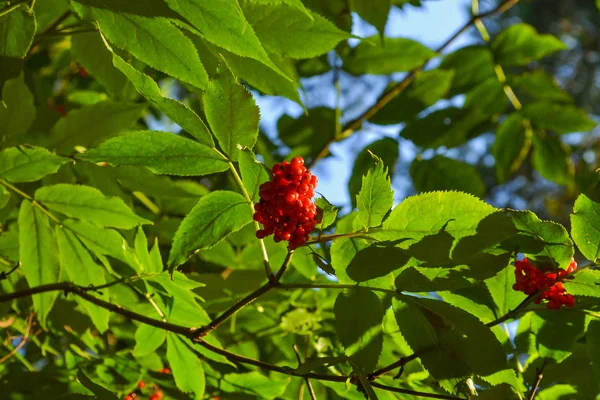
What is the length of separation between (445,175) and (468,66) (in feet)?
1.68

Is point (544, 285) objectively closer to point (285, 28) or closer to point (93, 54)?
point (285, 28)

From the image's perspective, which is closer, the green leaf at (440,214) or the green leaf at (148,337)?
the green leaf at (440,214)

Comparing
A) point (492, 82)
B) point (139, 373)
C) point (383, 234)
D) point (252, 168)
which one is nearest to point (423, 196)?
point (383, 234)

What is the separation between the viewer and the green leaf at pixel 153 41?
1202 mm

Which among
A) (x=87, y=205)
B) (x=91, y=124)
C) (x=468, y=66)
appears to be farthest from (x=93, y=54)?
(x=468, y=66)

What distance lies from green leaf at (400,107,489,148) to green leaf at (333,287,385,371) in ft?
4.79

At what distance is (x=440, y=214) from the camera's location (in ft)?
3.42

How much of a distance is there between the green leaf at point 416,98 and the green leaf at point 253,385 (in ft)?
4.15

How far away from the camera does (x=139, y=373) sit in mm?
1703

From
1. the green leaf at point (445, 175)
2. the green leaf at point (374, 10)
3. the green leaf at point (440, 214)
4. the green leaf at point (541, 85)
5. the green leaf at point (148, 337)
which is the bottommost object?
the green leaf at point (148, 337)

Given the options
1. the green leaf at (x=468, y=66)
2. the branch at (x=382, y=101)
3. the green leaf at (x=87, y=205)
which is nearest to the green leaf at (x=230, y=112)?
the green leaf at (x=87, y=205)

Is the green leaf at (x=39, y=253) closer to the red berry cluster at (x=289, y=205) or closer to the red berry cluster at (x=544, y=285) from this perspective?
the red berry cluster at (x=289, y=205)

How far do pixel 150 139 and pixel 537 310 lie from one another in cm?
82

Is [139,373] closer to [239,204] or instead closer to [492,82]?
[239,204]
